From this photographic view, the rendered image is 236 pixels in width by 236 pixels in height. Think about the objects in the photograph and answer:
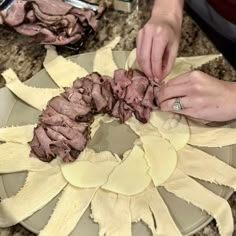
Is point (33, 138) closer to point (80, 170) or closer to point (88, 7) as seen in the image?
point (80, 170)

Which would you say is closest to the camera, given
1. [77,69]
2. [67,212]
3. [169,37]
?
[67,212]

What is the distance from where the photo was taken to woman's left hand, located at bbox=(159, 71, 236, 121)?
1.02m

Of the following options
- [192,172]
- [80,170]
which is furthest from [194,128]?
[80,170]

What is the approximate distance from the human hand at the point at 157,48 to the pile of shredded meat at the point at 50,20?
182 mm

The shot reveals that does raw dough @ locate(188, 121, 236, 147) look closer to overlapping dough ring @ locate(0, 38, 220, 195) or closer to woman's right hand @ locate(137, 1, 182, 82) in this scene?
overlapping dough ring @ locate(0, 38, 220, 195)

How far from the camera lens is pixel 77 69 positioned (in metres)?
1.21

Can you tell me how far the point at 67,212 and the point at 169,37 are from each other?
0.37 m

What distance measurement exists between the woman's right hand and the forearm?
25mm

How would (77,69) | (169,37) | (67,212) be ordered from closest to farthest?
(67,212)
(169,37)
(77,69)

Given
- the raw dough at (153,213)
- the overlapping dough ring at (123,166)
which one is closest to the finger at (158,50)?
the overlapping dough ring at (123,166)

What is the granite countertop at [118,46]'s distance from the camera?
1228mm

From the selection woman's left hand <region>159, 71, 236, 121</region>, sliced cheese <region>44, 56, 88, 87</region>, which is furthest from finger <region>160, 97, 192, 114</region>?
sliced cheese <region>44, 56, 88, 87</region>

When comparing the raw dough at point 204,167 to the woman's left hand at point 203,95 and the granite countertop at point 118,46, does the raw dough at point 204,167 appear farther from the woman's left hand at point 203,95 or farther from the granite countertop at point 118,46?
the granite countertop at point 118,46

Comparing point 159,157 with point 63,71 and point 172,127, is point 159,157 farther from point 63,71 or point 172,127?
point 63,71
